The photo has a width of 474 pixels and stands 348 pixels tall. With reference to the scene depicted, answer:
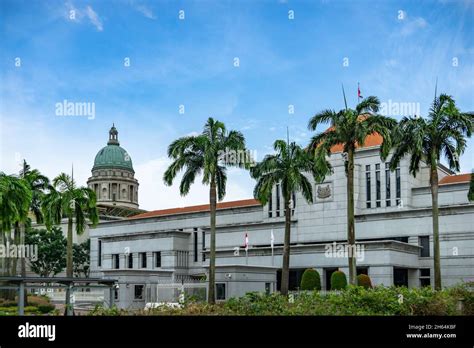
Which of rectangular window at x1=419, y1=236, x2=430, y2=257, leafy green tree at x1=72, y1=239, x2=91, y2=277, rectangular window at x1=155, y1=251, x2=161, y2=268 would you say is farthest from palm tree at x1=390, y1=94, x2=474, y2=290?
leafy green tree at x1=72, y1=239, x2=91, y2=277

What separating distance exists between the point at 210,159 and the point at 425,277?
22.4m

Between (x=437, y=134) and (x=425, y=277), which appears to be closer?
(x=437, y=134)

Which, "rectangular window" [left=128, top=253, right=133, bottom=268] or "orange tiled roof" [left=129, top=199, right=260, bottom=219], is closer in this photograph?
"orange tiled roof" [left=129, top=199, right=260, bottom=219]

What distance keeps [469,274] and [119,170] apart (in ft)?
238

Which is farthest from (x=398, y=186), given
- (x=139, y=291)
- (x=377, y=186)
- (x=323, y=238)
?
(x=139, y=291)

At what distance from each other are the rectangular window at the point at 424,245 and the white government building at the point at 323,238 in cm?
8

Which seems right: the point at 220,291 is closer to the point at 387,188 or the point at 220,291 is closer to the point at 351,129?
the point at 387,188

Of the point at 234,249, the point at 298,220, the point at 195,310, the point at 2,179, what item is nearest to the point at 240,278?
the point at 234,249

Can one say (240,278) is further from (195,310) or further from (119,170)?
(119,170)

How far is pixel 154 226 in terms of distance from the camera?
235 ft

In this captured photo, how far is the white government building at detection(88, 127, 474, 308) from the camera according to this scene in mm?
49250

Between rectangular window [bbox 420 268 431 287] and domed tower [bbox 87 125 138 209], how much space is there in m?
62.3

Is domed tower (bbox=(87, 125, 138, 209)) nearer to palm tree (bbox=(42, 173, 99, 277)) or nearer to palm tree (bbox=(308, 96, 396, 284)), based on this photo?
palm tree (bbox=(42, 173, 99, 277))

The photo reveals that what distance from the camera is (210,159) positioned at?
40094 mm
